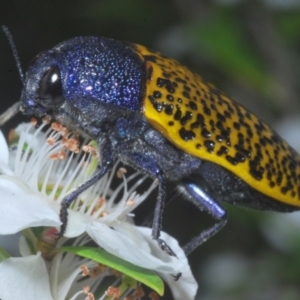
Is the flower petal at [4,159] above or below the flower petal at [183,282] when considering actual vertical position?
above

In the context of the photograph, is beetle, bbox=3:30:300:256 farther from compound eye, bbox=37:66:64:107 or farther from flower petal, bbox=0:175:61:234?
flower petal, bbox=0:175:61:234

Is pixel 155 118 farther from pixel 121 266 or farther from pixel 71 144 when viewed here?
pixel 121 266

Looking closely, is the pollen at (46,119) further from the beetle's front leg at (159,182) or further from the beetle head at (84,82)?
the beetle's front leg at (159,182)

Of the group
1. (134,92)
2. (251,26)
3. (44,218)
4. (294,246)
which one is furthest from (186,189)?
(251,26)

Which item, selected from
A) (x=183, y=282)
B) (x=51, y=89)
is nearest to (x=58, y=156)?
(x=51, y=89)

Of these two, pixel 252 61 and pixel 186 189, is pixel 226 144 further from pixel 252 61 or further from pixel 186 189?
pixel 252 61

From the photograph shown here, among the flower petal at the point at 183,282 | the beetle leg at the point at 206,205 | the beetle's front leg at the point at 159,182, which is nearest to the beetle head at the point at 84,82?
the beetle's front leg at the point at 159,182
